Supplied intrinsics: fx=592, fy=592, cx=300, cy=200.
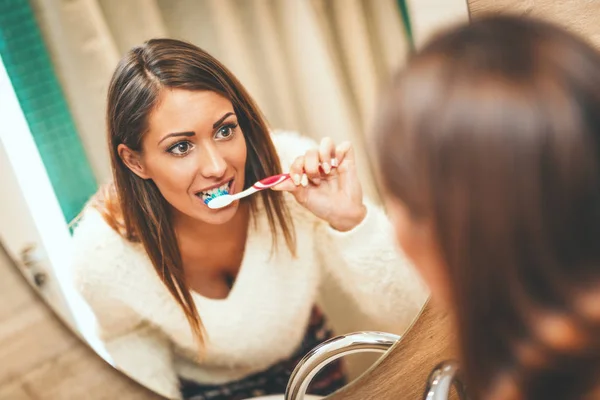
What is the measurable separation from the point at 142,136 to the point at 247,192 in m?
0.14

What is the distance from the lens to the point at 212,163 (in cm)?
69

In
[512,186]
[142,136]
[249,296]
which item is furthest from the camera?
[249,296]

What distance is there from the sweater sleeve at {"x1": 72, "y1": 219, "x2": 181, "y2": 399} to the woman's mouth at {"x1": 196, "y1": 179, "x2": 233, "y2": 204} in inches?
5.5

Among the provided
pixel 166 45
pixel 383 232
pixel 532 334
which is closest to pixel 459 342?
pixel 532 334

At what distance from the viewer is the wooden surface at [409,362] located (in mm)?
848

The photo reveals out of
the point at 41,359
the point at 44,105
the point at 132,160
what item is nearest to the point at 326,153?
the point at 132,160

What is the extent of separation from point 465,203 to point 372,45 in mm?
375

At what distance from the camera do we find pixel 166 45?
68cm

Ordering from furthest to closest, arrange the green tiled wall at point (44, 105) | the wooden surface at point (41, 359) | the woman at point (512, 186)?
the wooden surface at point (41, 359) → the green tiled wall at point (44, 105) → the woman at point (512, 186)

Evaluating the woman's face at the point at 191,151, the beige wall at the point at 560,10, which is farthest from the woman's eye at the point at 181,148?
the beige wall at the point at 560,10

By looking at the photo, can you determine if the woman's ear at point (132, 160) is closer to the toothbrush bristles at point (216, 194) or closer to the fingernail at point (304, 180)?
the toothbrush bristles at point (216, 194)

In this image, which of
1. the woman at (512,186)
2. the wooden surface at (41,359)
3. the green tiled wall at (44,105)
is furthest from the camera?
the wooden surface at (41,359)

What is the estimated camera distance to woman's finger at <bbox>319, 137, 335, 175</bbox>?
29.1 inches

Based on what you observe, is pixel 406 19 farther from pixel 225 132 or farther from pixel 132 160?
pixel 132 160
